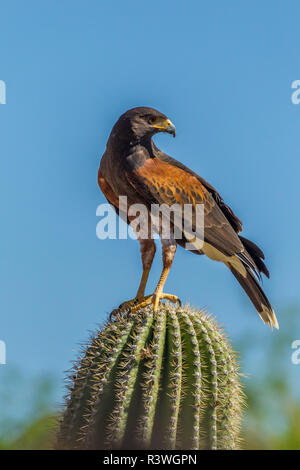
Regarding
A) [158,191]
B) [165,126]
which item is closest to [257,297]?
[158,191]

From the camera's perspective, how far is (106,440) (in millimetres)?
4445

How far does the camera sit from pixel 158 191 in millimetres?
5926

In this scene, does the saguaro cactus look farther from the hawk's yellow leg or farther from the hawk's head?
the hawk's head

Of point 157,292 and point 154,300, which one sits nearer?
point 154,300

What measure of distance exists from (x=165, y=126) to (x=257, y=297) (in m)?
1.83

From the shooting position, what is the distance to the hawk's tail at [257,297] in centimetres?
611

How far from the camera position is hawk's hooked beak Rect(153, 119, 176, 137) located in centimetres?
608

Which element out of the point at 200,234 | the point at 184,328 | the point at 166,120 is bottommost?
the point at 184,328

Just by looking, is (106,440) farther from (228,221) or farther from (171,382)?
(228,221)

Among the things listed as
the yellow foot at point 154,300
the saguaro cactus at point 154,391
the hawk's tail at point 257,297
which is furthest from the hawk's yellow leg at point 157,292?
the hawk's tail at point 257,297

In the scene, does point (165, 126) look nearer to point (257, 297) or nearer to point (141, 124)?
point (141, 124)

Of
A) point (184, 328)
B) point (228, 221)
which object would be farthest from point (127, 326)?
point (228, 221)

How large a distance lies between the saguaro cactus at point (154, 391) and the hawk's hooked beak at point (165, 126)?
2022 mm
